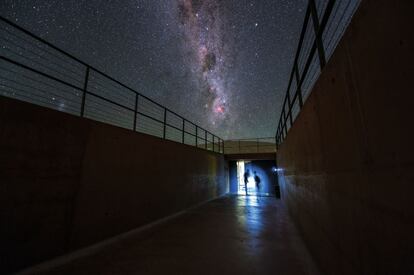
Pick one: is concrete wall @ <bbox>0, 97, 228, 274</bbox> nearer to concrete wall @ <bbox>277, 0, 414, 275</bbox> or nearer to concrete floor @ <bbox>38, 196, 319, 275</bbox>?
concrete floor @ <bbox>38, 196, 319, 275</bbox>

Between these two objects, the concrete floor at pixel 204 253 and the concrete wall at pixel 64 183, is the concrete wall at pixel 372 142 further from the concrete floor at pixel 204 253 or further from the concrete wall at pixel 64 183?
the concrete wall at pixel 64 183

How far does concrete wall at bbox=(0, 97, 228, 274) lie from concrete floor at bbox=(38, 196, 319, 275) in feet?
1.76

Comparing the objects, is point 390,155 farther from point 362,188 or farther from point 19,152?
point 19,152

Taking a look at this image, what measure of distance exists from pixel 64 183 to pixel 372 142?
4.05m

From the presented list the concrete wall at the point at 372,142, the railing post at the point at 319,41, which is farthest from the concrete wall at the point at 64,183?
the railing post at the point at 319,41

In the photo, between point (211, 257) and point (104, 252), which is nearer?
point (211, 257)

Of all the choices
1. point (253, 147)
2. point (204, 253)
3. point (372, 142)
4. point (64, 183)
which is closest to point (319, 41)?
point (372, 142)

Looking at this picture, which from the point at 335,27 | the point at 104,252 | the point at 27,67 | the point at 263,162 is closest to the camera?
the point at 335,27

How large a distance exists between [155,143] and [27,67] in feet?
10.5

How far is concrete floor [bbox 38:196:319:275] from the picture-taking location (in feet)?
8.09

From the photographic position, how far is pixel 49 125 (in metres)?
2.95

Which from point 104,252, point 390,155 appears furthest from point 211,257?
point 390,155

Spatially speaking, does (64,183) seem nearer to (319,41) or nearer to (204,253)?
(204,253)

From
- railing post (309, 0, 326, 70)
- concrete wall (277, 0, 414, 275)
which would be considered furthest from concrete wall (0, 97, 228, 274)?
railing post (309, 0, 326, 70)
